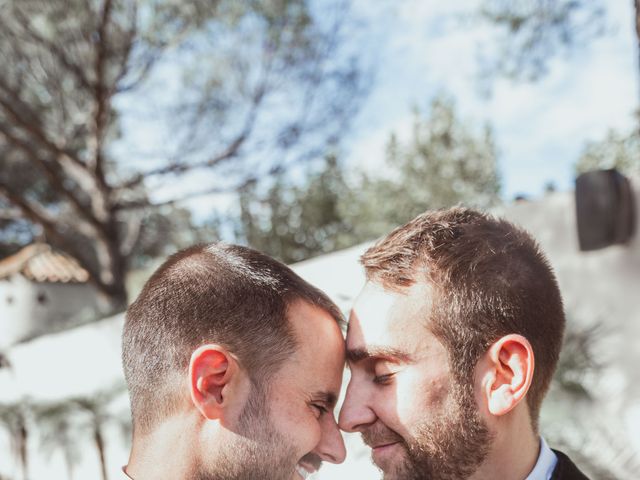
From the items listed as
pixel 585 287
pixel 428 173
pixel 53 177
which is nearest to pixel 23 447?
pixel 53 177

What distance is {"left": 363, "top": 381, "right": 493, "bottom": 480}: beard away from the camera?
197cm

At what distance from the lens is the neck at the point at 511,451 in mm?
2010

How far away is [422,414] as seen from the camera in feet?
6.52

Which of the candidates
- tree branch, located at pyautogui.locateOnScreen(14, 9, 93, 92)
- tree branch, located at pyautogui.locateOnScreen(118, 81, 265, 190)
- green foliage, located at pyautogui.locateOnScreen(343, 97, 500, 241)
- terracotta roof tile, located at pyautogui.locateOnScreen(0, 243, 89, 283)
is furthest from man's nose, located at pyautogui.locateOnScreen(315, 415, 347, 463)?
green foliage, located at pyautogui.locateOnScreen(343, 97, 500, 241)

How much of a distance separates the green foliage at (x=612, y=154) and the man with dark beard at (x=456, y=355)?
1607cm

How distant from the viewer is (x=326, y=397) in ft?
6.80

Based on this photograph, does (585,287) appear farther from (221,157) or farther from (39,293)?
(39,293)

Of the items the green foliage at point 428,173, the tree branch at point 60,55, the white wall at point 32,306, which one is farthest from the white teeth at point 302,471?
the green foliage at point 428,173

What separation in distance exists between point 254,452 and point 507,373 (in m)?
0.72

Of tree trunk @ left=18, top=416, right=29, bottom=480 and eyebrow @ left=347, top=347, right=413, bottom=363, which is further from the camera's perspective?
tree trunk @ left=18, top=416, right=29, bottom=480

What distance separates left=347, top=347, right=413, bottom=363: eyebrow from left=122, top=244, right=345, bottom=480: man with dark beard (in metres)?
0.07

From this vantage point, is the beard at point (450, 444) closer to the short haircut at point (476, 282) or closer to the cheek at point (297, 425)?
the short haircut at point (476, 282)

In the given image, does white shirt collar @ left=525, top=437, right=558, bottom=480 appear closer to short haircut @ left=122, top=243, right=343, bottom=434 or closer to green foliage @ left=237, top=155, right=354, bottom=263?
short haircut @ left=122, top=243, right=343, bottom=434

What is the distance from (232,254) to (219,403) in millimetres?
414
